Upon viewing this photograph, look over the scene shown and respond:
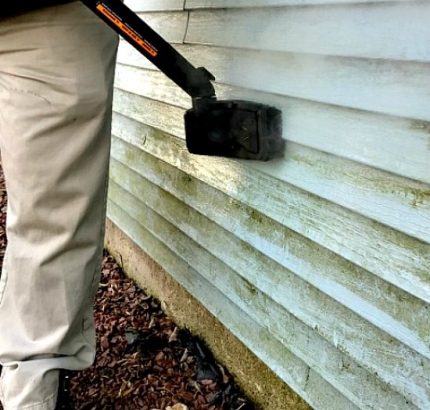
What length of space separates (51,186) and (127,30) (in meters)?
0.49

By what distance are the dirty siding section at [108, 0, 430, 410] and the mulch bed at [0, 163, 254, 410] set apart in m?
0.29

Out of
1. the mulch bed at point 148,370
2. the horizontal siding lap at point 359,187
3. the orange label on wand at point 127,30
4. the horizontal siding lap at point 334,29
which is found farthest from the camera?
the mulch bed at point 148,370

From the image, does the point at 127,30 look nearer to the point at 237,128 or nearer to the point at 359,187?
the point at 237,128

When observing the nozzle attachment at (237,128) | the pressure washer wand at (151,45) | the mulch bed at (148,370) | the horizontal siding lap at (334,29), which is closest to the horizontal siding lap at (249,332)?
the mulch bed at (148,370)

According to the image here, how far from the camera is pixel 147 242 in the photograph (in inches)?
119

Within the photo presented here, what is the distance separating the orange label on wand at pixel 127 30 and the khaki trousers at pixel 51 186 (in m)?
0.14

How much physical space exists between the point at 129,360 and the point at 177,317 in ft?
1.01

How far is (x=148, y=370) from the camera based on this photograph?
2.62m

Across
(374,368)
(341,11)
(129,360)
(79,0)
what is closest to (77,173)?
(79,0)

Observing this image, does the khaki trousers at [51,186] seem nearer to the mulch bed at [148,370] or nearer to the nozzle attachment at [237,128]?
the nozzle attachment at [237,128]

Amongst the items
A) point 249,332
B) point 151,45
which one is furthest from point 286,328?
point 151,45

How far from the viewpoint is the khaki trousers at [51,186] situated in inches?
65.6

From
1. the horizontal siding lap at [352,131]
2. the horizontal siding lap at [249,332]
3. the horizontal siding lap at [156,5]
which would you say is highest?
the horizontal siding lap at [156,5]

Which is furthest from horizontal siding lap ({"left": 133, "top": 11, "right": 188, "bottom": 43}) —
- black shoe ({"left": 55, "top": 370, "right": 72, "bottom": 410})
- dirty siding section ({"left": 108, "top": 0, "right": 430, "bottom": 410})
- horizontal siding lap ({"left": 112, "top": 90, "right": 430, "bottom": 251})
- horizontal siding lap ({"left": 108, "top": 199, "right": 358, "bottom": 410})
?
black shoe ({"left": 55, "top": 370, "right": 72, "bottom": 410})
